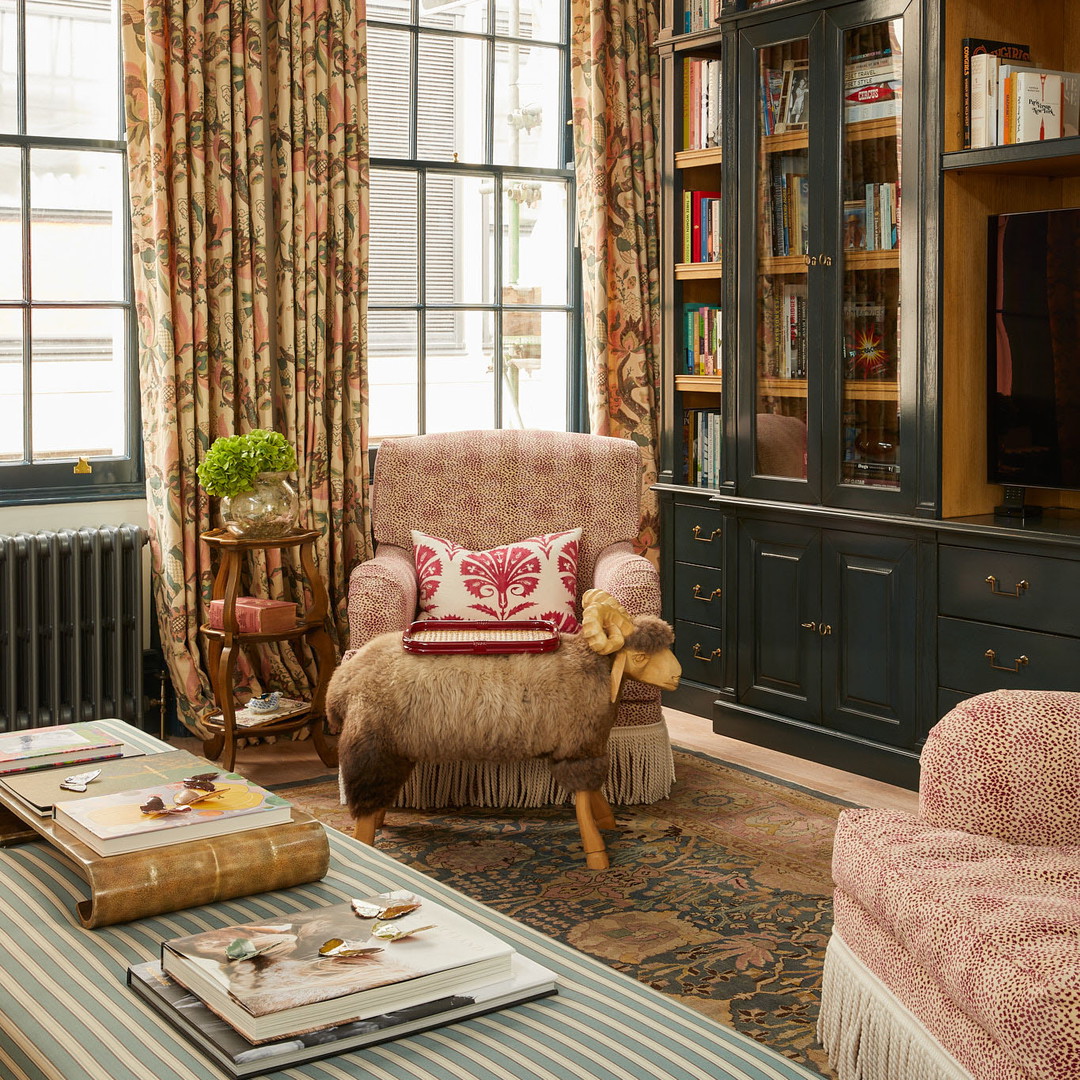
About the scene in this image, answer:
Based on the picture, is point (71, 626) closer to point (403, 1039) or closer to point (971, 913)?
point (403, 1039)

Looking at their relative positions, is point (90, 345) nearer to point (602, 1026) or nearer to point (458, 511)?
point (458, 511)

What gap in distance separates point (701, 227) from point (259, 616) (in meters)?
1.95

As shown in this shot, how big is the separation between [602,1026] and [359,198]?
131 inches

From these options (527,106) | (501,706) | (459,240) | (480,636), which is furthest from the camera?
(527,106)

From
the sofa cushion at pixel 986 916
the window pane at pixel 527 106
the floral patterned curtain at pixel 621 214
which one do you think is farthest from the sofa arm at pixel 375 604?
the window pane at pixel 527 106

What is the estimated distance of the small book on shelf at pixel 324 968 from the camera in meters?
1.33

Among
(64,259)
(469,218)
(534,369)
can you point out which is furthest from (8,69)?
(534,369)

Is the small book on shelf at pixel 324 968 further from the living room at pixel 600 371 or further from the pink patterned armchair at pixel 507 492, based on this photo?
the pink patterned armchair at pixel 507 492

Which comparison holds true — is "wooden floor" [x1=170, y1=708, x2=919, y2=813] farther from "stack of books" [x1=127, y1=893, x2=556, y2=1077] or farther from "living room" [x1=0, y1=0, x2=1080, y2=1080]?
"stack of books" [x1=127, y1=893, x2=556, y2=1077]

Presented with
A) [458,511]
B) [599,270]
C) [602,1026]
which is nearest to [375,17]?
[599,270]

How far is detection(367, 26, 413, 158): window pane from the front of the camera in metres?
4.52

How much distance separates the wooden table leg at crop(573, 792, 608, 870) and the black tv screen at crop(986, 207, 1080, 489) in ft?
4.73

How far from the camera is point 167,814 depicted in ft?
5.92

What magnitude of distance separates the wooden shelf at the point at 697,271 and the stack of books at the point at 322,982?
10.1 feet
